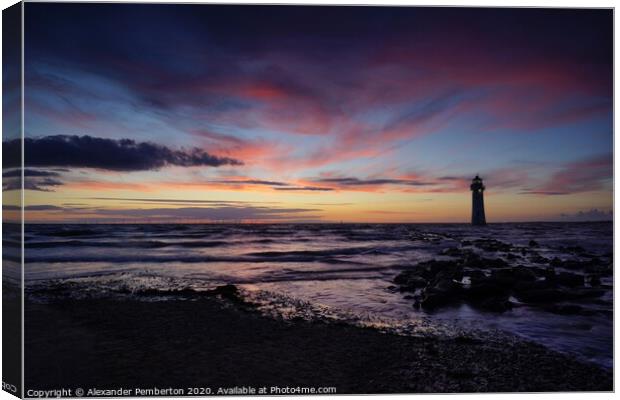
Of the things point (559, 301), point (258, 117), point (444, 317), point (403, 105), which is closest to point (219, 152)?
point (258, 117)

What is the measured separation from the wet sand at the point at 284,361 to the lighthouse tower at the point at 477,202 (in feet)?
5.68

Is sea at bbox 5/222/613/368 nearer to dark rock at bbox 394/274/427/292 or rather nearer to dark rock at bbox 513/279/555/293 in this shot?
dark rock at bbox 394/274/427/292

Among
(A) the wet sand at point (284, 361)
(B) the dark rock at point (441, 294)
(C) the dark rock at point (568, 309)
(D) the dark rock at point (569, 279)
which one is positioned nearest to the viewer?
(A) the wet sand at point (284, 361)

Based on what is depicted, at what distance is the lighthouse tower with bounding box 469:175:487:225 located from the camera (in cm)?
547

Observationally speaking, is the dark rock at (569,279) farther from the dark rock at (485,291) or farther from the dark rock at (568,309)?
the dark rock at (485,291)

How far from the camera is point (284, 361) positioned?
4344 mm

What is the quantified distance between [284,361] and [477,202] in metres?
3.02

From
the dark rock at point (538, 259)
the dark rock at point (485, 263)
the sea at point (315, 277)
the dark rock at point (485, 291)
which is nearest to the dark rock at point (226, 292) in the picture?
the sea at point (315, 277)

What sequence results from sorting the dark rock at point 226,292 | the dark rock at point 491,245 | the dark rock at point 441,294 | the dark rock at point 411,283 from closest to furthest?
the dark rock at point 441,294 → the dark rock at point 226,292 → the dark rock at point 411,283 → the dark rock at point 491,245

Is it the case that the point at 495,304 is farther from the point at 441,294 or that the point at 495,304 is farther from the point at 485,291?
the point at 441,294

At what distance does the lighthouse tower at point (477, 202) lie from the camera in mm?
5473

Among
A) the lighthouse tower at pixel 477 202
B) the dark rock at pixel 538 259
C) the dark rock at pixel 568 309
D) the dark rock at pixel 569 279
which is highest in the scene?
the lighthouse tower at pixel 477 202

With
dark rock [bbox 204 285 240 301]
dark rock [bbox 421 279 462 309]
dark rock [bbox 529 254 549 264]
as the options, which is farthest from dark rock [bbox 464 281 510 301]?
dark rock [bbox 204 285 240 301]

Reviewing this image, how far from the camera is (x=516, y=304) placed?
5.72 m
